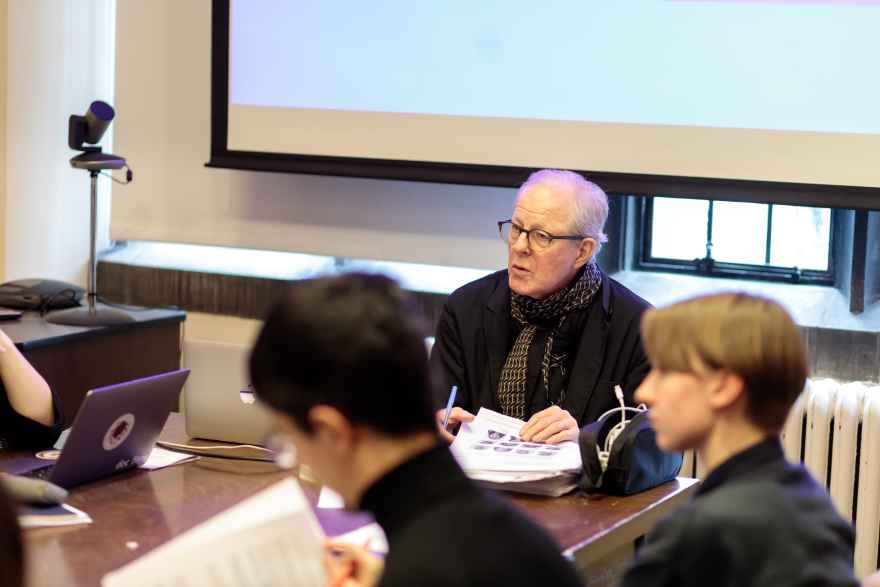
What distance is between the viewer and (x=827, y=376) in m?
3.40

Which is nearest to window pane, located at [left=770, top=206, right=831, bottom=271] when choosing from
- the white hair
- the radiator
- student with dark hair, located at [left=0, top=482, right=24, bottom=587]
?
the radiator

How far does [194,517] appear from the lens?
2.05 m

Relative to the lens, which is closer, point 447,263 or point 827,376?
point 827,376

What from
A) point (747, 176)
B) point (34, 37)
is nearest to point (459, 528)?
point (747, 176)

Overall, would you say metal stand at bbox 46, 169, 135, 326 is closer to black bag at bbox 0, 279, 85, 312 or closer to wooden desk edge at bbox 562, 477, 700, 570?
black bag at bbox 0, 279, 85, 312

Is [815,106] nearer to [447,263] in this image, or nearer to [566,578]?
[447,263]

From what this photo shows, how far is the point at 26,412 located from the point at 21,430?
39 mm

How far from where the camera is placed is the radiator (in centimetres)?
321

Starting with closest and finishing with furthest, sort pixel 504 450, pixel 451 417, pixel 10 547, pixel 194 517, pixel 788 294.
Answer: pixel 10 547, pixel 194 517, pixel 504 450, pixel 451 417, pixel 788 294

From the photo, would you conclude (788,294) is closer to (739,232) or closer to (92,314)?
(739,232)

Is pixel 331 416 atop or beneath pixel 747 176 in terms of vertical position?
beneath

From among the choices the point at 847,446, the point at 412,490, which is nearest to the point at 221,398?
the point at 412,490

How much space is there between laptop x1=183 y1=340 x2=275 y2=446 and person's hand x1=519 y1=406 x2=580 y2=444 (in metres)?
0.49

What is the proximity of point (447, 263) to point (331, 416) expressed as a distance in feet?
8.52
